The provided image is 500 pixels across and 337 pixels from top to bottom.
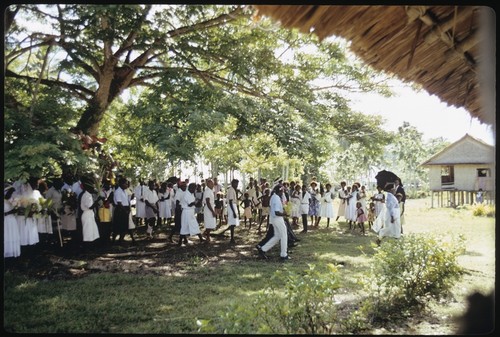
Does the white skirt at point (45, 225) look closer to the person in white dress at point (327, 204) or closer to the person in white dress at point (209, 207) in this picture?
the person in white dress at point (209, 207)

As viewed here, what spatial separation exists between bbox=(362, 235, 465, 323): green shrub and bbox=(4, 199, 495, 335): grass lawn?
0.87 ft

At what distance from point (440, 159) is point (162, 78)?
2084 centimetres

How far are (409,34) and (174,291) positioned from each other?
505 centimetres

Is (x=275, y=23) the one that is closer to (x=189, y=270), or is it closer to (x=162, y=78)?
(x=189, y=270)

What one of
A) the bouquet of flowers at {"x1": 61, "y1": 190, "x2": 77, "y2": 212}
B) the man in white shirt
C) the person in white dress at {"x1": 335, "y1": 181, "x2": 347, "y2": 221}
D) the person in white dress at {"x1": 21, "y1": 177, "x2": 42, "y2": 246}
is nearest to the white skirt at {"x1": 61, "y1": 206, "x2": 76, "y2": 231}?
the bouquet of flowers at {"x1": 61, "y1": 190, "x2": 77, "y2": 212}

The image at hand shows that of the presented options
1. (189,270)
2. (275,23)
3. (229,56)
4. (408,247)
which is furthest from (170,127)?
(275,23)

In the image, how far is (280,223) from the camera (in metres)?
8.05

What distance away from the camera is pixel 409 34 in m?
2.29

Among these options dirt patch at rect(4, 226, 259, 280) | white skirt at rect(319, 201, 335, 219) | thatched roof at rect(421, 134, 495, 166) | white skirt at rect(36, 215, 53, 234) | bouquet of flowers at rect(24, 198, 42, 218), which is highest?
thatched roof at rect(421, 134, 495, 166)

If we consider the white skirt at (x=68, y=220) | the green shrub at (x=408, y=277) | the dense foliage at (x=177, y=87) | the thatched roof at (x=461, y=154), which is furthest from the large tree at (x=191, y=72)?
the thatched roof at (x=461, y=154)

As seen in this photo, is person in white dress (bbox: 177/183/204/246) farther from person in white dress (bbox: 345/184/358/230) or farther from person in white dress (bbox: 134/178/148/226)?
person in white dress (bbox: 345/184/358/230)

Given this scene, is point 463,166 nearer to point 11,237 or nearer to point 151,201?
point 151,201

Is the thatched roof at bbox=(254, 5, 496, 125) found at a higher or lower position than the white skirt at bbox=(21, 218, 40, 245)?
higher

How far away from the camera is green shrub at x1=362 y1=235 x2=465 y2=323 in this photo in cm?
458
